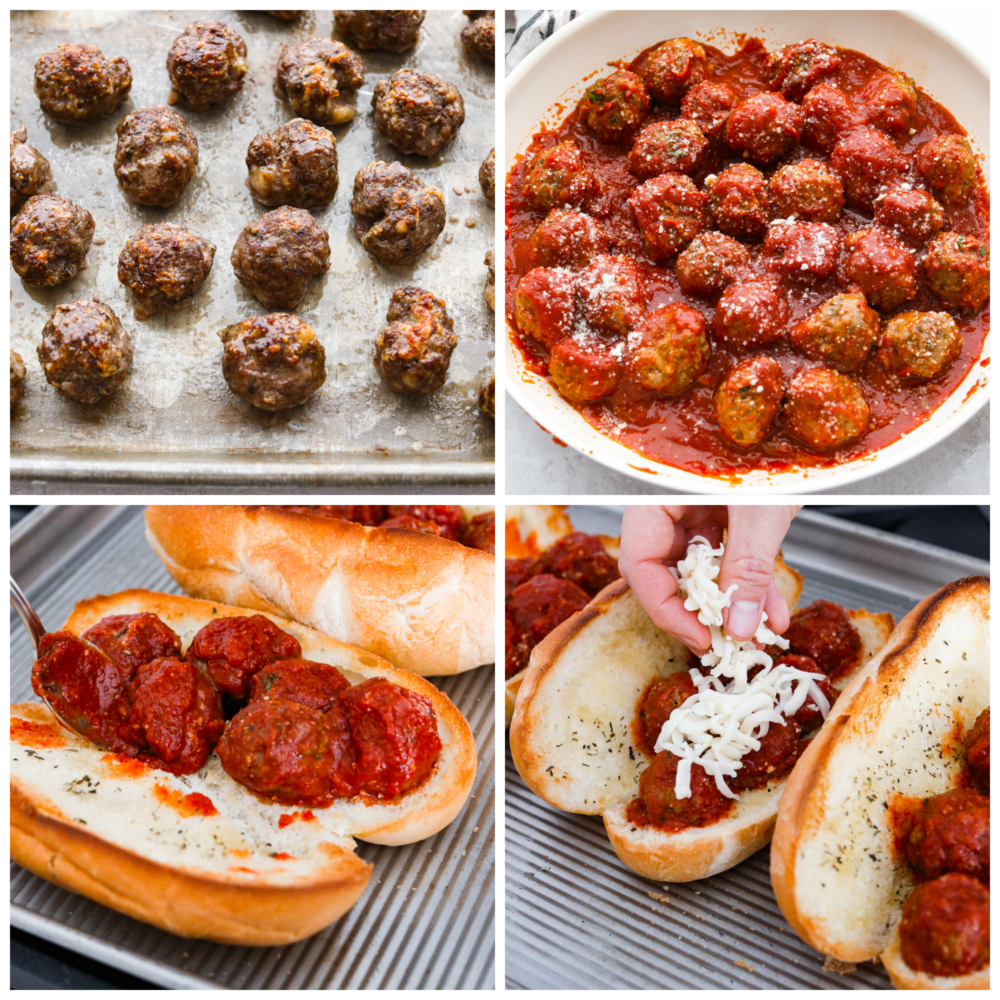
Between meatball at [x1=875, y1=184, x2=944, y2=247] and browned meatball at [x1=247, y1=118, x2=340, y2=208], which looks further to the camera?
browned meatball at [x1=247, y1=118, x2=340, y2=208]

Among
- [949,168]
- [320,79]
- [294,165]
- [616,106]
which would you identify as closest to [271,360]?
[294,165]

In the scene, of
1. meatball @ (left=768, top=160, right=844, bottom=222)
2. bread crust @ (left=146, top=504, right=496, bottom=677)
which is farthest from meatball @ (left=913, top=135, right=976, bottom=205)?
bread crust @ (left=146, top=504, right=496, bottom=677)

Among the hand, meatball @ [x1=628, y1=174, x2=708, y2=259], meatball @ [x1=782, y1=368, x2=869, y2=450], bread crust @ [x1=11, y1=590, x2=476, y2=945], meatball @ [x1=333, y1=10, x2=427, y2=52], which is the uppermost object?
meatball @ [x1=333, y1=10, x2=427, y2=52]

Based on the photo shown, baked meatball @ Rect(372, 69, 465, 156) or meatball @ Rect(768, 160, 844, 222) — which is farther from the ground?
baked meatball @ Rect(372, 69, 465, 156)

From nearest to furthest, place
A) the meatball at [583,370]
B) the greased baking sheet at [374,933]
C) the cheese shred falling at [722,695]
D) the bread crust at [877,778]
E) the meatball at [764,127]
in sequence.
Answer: the bread crust at [877,778], the greased baking sheet at [374,933], the cheese shred falling at [722,695], the meatball at [583,370], the meatball at [764,127]

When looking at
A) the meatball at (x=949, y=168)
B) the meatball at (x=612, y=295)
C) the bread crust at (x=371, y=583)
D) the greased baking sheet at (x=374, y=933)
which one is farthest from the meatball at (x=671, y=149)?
the greased baking sheet at (x=374, y=933)

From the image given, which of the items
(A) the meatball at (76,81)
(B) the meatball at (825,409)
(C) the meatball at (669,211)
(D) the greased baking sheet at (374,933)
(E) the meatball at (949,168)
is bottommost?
(D) the greased baking sheet at (374,933)

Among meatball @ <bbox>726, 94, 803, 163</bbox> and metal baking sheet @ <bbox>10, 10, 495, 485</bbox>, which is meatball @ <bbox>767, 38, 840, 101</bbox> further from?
metal baking sheet @ <bbox>10, 10, 495, 485</bbox>

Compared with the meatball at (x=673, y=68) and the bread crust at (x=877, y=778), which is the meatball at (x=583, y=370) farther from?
the bread crust at (x=877, y=778)
